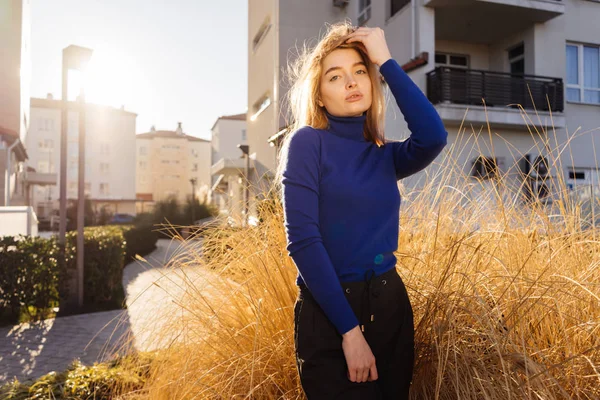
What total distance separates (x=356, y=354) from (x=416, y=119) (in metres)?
0.81

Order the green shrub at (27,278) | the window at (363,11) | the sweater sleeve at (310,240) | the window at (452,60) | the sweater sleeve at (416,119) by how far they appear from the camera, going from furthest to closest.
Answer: the window at (363,11), the window at (452,60), the green shrub at (27,278), the sweater sleeve at (416,119), the sweater sleeve at (310,240)

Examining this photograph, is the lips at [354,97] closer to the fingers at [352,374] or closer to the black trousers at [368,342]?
the black trousers at [368,342]

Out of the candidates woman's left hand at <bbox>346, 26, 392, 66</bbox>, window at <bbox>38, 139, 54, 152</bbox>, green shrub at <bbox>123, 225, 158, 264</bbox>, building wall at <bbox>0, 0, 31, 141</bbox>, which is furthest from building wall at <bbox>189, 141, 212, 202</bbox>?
woman's left hand at <bbox>346, 26, 392, 66</bbox>

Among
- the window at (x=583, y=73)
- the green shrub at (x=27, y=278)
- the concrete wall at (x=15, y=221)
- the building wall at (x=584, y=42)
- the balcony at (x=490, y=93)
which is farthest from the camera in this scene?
the window at (x=583, y=73)

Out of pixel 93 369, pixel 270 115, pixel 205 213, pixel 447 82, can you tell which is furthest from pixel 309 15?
pixel 93 369

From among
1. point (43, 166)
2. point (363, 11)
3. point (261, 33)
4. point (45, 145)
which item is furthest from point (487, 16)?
point (43, 166)

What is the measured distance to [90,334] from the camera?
19.3 ft

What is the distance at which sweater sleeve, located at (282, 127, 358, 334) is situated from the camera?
4.87 feet

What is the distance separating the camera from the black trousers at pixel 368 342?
154 centimetres

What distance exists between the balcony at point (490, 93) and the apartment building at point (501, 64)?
2cm

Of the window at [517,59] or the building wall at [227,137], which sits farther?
the building wall at [227,137]

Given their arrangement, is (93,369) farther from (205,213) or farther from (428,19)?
(205,213)

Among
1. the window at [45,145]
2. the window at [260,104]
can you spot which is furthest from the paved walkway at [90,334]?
the window at [45,145]

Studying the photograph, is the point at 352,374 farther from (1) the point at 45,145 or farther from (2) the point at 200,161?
(2) the point at 200,161
